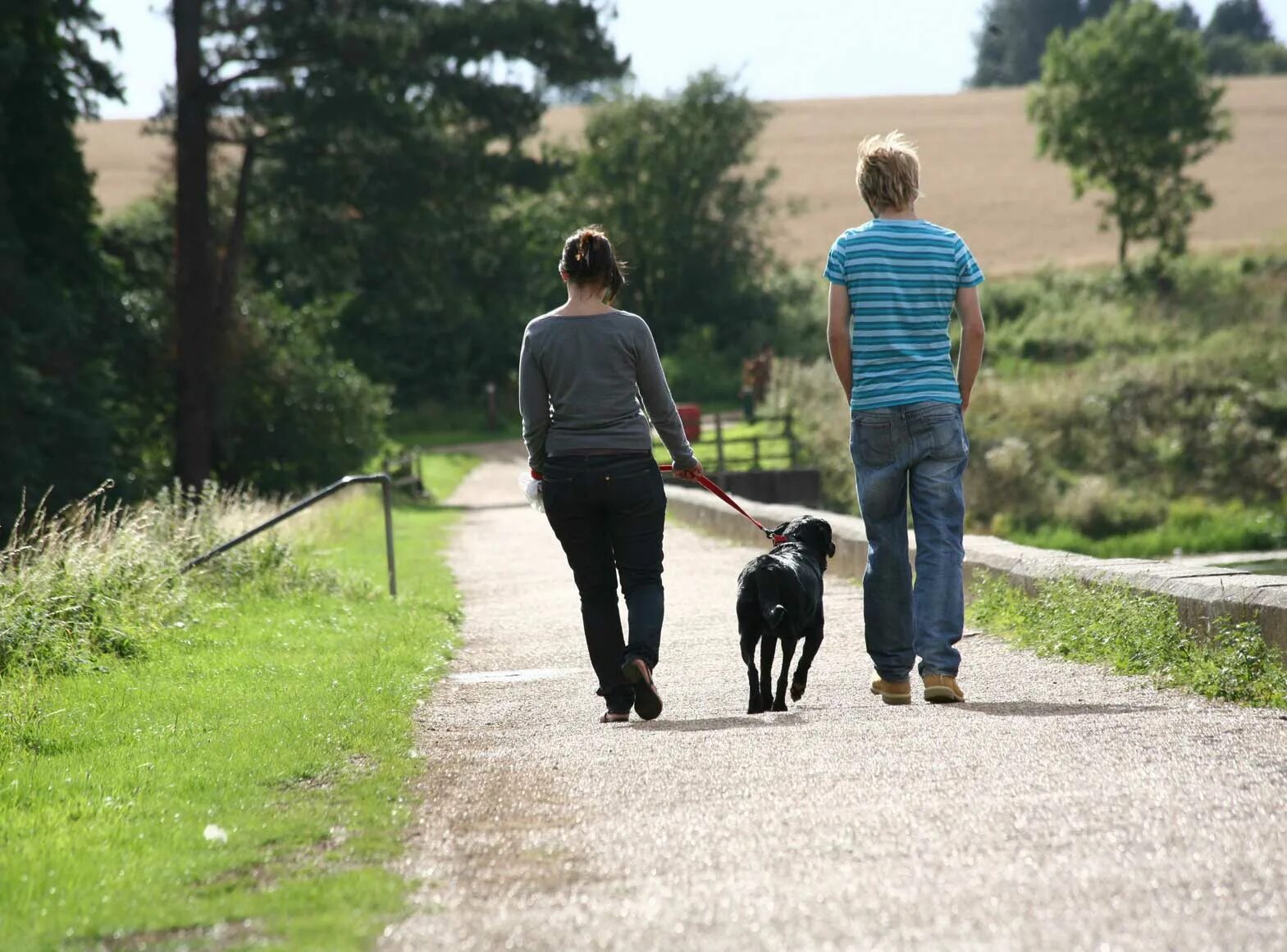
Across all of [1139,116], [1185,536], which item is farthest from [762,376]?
[1139,116]

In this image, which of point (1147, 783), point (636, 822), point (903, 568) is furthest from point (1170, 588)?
point (636, 822)

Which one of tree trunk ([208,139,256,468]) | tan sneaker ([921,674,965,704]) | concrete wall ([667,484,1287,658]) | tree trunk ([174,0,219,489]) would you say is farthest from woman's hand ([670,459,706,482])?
tree trunk ([208,139,256,468])

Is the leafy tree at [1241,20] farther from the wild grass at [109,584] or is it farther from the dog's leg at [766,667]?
the dog's leg at [766,667]

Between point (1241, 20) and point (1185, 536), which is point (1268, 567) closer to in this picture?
point (1185, 536)

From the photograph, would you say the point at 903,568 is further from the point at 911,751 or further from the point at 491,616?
the point at 491,616

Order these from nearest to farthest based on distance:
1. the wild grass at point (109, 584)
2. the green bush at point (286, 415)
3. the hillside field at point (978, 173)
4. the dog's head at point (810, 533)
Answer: the dog's head at point (810, 533), the wild grass at point (109, 584), the green bush at point (286, 415), the hillside field at point (978, 173)

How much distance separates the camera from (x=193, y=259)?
32094mm

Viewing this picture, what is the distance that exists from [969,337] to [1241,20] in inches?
6295

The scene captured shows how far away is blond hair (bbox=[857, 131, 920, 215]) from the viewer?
688cm

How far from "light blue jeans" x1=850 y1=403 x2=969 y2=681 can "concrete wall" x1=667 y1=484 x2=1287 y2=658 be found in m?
1.20

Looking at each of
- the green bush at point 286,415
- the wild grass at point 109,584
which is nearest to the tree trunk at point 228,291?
the green bush at point 286,415

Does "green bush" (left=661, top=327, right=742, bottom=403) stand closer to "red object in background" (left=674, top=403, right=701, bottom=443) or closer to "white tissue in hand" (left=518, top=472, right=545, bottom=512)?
"red object in background" (left=674, top=403, right=701, bottom=443)

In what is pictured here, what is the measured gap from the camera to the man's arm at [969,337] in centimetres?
686

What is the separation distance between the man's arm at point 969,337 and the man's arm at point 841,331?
42 cm
